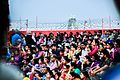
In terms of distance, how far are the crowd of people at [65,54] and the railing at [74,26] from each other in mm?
22

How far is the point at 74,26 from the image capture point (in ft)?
3.30

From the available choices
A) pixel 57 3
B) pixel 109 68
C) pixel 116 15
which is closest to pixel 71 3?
pixel 57 3

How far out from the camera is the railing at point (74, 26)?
0.99m

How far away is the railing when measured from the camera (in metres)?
0.99

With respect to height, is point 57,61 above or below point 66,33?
below

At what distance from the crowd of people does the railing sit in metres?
0.02

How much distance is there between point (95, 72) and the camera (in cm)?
101

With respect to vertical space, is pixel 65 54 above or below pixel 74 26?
below

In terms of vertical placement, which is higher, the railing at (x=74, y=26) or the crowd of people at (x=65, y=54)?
the railing at (x=74, y=26)

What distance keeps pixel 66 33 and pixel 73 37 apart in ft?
0.11

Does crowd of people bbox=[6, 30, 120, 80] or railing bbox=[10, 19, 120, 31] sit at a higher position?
railing bbox=[10, 19, 120, 31]

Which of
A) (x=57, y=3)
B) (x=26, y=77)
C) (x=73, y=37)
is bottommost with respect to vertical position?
(x=26, y=77)

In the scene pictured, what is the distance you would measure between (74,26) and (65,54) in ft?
0.37

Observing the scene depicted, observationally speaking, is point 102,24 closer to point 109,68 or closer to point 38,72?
point 109,68
